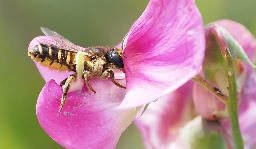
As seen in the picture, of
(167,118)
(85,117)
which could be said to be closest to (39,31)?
(167,118)

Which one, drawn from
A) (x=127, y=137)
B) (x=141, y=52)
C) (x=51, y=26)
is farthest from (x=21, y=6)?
(x=141, y=52)

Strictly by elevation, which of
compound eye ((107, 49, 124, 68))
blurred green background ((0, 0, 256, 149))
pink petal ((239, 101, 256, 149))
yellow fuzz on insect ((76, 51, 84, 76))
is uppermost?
yellow fuzz on insect ((76, 51, 84, 76))

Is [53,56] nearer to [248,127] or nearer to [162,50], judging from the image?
[162,50]

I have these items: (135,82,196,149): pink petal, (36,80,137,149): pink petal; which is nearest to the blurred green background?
(135,82,196,149): pink petal

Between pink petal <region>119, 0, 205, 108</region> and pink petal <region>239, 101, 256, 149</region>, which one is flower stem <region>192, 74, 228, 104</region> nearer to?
pink petal <region>119, 0, 205, 108</region>

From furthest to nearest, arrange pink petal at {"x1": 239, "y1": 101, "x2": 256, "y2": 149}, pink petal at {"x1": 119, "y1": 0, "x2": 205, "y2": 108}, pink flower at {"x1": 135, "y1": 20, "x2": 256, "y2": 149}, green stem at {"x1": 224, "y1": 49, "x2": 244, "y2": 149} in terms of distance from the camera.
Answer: pink petal at {"x1": 239, "y1": 101, "x2": 256, "y2": 149}, pink flower at {"x1": 135, "y1": 20, "x2": 256, "y2": 149}, green stem at {"x1": 224, "y1": 49, "x2": 244, "y2": 149}, pink petal at {"x1": 119, "y1": 0, "x2": 205, "y2": 108}

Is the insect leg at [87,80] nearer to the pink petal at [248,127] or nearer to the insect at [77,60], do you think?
the insect at [77,60]

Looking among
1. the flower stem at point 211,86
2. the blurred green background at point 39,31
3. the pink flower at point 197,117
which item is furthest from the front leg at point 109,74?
the blurred green background at point 39,31
